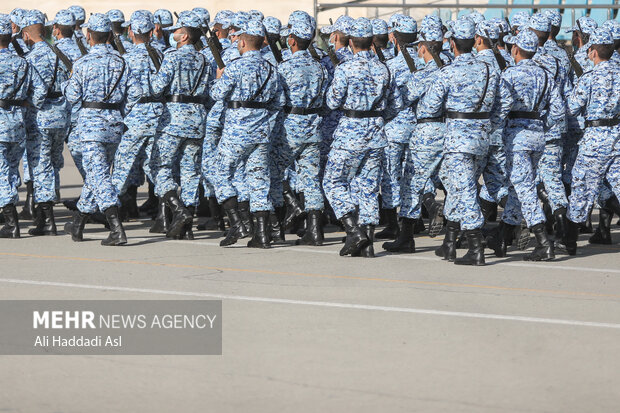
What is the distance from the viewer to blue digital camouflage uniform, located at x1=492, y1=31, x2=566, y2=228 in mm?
10568

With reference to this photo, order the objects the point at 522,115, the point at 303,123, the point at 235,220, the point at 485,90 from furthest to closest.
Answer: the point at 235,220 < the point at 303,123 < the point at 522,115 < the point at 485,90

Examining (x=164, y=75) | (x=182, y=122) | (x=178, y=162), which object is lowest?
(x=178, y=162)

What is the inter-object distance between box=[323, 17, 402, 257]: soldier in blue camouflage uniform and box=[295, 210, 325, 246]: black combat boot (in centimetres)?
70

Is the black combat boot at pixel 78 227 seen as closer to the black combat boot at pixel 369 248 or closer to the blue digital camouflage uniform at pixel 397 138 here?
the black combat boot at pixel 369 248

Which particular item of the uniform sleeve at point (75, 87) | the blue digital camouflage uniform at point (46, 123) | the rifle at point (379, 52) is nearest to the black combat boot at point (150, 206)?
the blue digital camouflage uniform at point (46, 123)

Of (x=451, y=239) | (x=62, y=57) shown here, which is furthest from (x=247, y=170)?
(x=62, y=57)

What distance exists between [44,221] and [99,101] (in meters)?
1.65

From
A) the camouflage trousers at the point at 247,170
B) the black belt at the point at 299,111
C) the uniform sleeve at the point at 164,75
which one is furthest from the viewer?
the uniform sleeve at the point at 164,75

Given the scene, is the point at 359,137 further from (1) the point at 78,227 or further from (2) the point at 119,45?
(2) the point at 119,45

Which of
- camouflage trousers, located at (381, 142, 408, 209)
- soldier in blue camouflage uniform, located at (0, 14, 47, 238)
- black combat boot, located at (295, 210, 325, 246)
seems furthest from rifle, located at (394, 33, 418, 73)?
soldier in blue camouflage uniform, located at (0, 14, 47, 238)

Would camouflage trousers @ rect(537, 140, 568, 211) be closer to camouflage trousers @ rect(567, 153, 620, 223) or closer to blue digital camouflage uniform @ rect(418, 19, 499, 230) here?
camouflage trousers @ rect(567, 153, 620, 223)

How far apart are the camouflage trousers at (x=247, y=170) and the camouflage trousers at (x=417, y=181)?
1.27 meters

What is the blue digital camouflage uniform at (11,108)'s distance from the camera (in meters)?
11.8

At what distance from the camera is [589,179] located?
10930 mm
